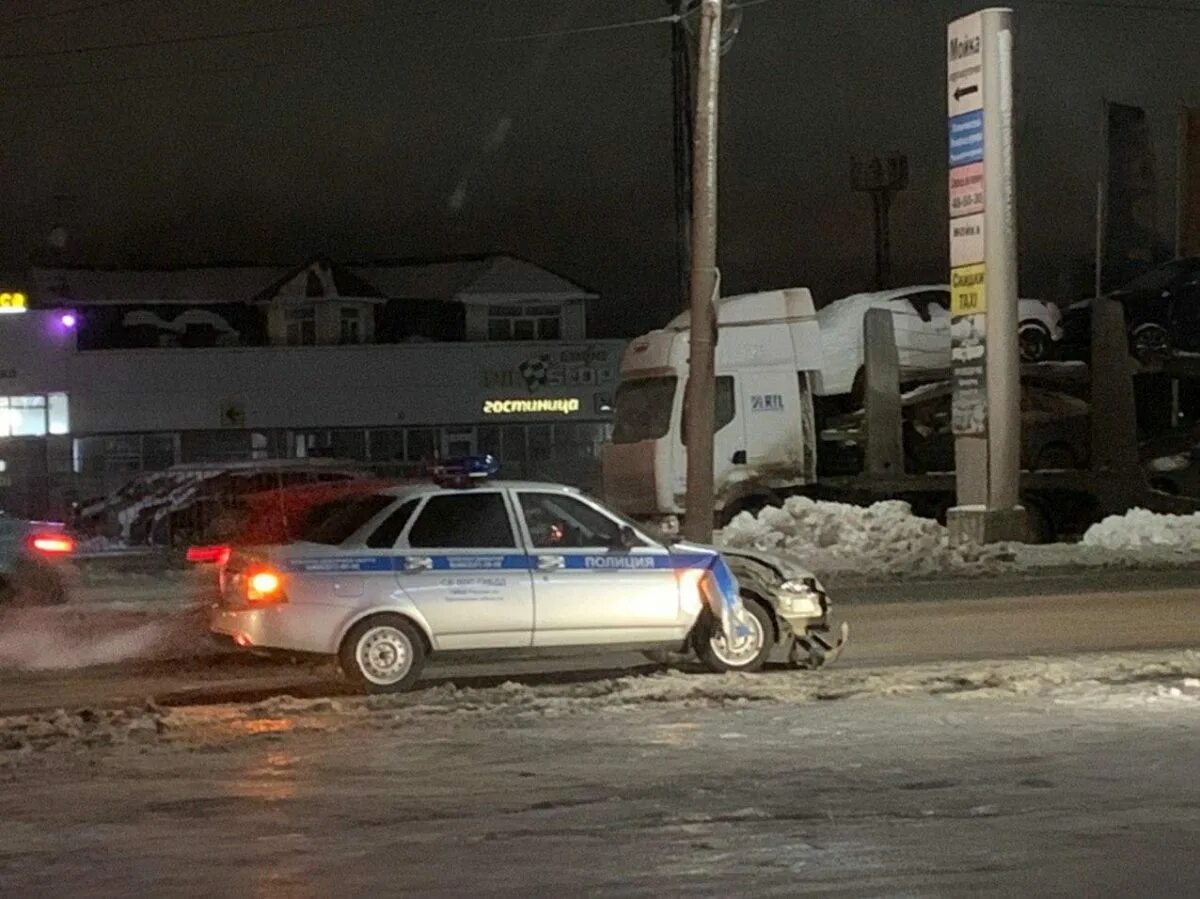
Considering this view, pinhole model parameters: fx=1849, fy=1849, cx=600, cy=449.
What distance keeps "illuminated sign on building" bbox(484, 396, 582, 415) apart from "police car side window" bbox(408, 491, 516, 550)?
42985 mm

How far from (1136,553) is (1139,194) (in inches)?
496

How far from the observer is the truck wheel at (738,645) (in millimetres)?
13789

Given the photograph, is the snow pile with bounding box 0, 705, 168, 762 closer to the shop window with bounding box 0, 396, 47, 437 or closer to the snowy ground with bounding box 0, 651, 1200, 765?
the snowy ground with bounding box 0, 651, 1200, 765

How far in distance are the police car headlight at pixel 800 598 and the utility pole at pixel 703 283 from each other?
288 inches

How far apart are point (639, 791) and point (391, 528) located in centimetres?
446

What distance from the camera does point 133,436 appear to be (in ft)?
180

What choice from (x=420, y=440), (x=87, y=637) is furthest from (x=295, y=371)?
(x=87, y=637)

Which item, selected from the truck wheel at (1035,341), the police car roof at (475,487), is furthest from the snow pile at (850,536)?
the police car roof at (475,487)

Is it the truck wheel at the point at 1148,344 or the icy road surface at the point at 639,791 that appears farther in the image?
the truck wheel at the point at 1148,344

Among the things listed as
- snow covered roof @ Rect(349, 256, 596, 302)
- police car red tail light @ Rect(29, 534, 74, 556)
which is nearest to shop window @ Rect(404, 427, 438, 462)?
snow covered roof @ Rect(349, 256, 596, 302)

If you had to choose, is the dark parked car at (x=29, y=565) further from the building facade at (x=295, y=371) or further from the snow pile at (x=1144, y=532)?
the building facade at (x=295, y=371)

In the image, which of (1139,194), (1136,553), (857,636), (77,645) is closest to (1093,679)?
(857,636)

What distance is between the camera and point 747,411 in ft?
84.3

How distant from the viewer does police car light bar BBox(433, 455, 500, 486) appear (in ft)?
44.4
